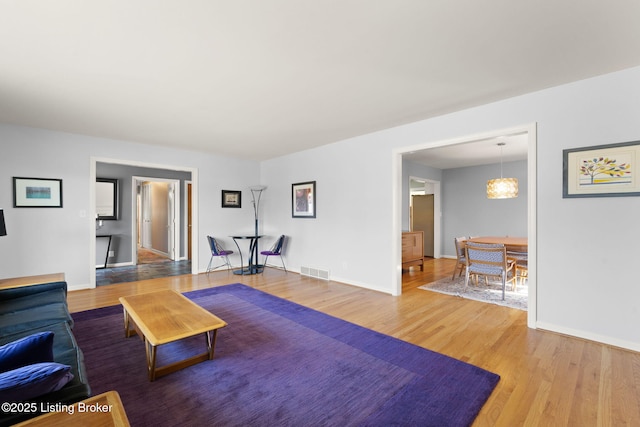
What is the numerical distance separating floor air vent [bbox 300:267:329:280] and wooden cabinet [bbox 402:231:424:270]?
150 centimetres

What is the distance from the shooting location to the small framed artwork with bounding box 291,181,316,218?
555 cm

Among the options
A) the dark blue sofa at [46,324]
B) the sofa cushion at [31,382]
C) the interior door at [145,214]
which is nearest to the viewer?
the sofa cushion at [31,382]

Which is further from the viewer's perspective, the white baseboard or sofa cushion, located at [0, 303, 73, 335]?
the white baseboard

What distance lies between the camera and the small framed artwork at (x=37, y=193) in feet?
13.4

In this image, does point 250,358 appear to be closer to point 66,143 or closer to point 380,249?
point 380,249

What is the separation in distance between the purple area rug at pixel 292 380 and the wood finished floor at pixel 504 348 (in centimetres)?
19

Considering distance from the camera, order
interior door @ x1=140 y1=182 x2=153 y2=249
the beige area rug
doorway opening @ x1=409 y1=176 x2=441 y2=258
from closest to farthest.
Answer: the beige area rug
doorway opening @ x1=409 y1=176 x2=441 y2=258
interior door @ x1=140 y1=182 x2=153 y2=249

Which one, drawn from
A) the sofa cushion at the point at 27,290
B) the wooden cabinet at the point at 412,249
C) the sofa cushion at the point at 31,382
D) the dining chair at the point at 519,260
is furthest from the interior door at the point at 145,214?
the dining chair at the point at 519,260

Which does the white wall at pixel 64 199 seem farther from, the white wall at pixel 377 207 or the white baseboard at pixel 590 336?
the white baseboard at pixel 590 336

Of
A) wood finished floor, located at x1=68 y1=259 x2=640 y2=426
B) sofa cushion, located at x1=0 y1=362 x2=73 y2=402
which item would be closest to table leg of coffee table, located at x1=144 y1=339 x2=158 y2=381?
sofa cushion, located at x1=0 y1=362 x2=73 y2=402

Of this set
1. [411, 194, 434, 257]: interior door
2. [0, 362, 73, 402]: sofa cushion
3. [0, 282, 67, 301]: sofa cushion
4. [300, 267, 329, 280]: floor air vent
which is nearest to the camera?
[0, 362, 73, 402]: sofa cushion

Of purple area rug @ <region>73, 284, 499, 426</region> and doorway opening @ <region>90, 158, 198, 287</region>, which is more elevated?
doorway opening @ <region>90, 158, 198, 287</region>

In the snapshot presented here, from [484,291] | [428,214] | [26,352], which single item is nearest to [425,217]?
[428,214]

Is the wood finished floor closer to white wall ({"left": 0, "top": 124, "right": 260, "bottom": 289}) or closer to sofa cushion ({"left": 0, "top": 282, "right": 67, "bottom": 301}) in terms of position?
white wall ({"left": 0, "top": 124, "right": 260, "bottom": 289})
